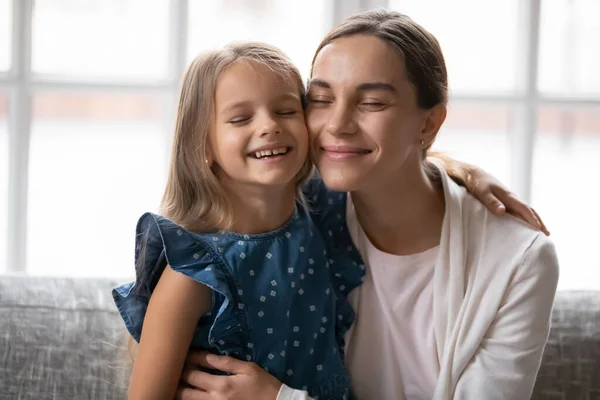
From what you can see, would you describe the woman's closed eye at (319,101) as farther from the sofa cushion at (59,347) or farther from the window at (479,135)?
the window at (479,135)

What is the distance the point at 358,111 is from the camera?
1.80m

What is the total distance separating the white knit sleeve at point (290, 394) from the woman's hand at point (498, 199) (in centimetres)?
60

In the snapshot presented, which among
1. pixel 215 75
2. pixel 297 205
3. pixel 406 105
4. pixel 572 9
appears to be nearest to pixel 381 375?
pixel 297 205

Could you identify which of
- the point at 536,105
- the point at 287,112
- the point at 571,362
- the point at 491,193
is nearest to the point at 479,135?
the point at 536,105

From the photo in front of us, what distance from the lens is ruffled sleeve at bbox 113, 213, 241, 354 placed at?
65.7 inches

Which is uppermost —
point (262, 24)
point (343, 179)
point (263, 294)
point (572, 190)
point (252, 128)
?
point (262, 24)

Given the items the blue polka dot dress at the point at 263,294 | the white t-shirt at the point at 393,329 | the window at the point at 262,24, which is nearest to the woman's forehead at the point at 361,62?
the blue polka dot dress at the point at 263,294

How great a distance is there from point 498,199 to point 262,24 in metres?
0.95

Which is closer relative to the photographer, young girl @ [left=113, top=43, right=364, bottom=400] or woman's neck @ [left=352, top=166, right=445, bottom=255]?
young girl @ [left=113, top=43, right=364, bottom=400]

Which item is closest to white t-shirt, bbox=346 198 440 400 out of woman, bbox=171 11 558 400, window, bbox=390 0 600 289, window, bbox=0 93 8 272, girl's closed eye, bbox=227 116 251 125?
woman, bbox=171 11 558 400

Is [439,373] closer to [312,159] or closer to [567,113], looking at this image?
[312,159]

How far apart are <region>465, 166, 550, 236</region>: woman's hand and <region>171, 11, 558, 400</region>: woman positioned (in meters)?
0.03

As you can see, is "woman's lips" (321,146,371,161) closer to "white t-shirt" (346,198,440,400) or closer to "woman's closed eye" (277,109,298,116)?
"woman's closed eye" (277,109,298,116)

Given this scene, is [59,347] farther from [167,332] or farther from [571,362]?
[571,362]
